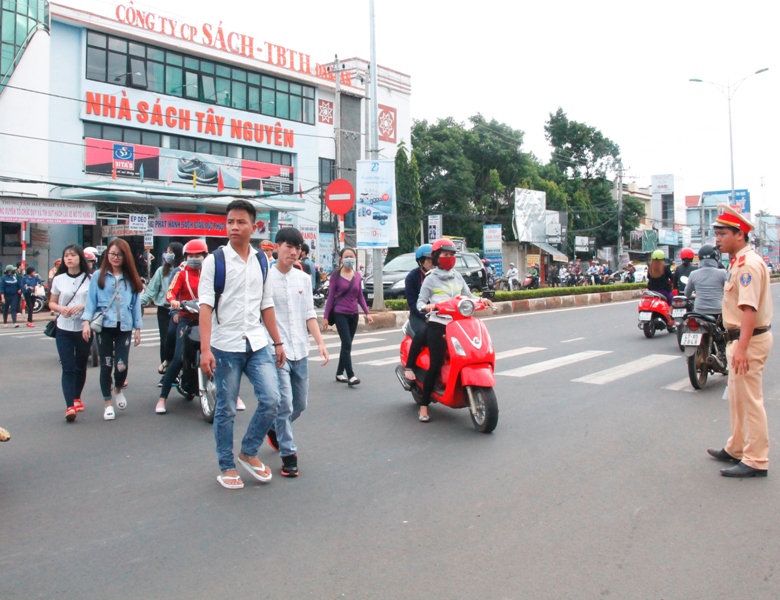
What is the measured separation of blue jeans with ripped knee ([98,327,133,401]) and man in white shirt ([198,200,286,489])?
8.83ft

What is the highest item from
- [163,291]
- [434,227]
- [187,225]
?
[434,227]

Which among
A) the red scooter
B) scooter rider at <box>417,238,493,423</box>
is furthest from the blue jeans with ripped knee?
the red scooter

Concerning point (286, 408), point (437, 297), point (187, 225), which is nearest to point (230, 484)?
point (286, 408)

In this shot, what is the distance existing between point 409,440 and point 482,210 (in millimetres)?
43887

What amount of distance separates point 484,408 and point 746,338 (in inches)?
86.7

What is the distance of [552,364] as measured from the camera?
1020 centimetres

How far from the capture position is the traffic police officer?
4730 mm

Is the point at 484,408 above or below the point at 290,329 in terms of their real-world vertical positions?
below

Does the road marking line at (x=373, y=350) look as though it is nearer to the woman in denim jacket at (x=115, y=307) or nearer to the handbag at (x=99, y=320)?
the woman in denim jacket at (x=115, y=307)

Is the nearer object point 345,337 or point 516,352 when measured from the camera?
point 345,337

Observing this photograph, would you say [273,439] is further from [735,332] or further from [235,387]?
[735,332]

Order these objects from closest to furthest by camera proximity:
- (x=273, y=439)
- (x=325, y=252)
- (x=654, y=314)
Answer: (x=273, y=439)
(x=654, y=314)
(x=325, y=252)

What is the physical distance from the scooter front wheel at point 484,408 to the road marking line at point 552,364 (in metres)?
3.16

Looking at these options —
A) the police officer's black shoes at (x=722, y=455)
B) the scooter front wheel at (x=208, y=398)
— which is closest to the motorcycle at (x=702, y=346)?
the police officer's black shoes at (x=722, y=455)
